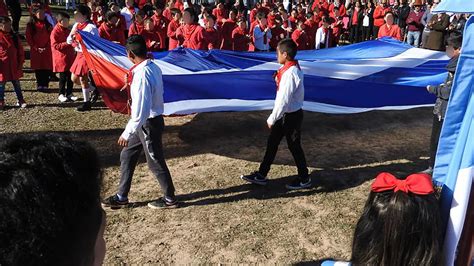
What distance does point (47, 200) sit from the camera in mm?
876

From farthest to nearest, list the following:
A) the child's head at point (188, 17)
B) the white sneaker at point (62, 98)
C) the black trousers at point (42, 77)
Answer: the child's head at point (188, 17)
the black trousers at point (42, 77)
the white sneaker at point (62, 98)

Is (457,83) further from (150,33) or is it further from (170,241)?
(150,33)

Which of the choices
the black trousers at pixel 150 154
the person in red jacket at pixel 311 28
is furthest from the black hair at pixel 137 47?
the person in red jacket at pixel 311 28

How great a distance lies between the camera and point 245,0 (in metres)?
19.7

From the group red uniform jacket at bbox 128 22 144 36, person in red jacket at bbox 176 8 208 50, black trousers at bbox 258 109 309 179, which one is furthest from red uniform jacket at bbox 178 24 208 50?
black trousers at bbox 258 109 309 179

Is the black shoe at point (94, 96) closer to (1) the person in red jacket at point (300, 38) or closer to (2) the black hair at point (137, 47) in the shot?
(2) the black hair at point (137, 47)

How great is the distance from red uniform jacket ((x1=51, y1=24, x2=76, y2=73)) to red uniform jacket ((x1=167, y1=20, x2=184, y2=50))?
2530 millimetres

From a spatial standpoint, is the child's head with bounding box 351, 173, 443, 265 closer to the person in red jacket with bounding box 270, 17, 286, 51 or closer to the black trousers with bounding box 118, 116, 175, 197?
the black trousers with bounding box 118, 116, 175, 197

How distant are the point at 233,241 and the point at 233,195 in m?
0.90

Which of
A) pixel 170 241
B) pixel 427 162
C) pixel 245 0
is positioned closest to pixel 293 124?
pixel 170 241

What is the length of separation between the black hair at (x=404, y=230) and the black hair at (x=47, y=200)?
1.38 metres

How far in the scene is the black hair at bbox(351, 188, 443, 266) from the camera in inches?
76.5

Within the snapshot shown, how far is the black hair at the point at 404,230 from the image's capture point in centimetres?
194

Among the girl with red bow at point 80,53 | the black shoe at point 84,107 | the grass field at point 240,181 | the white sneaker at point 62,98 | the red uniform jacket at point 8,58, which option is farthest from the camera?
the white sneaker at point 62,98
